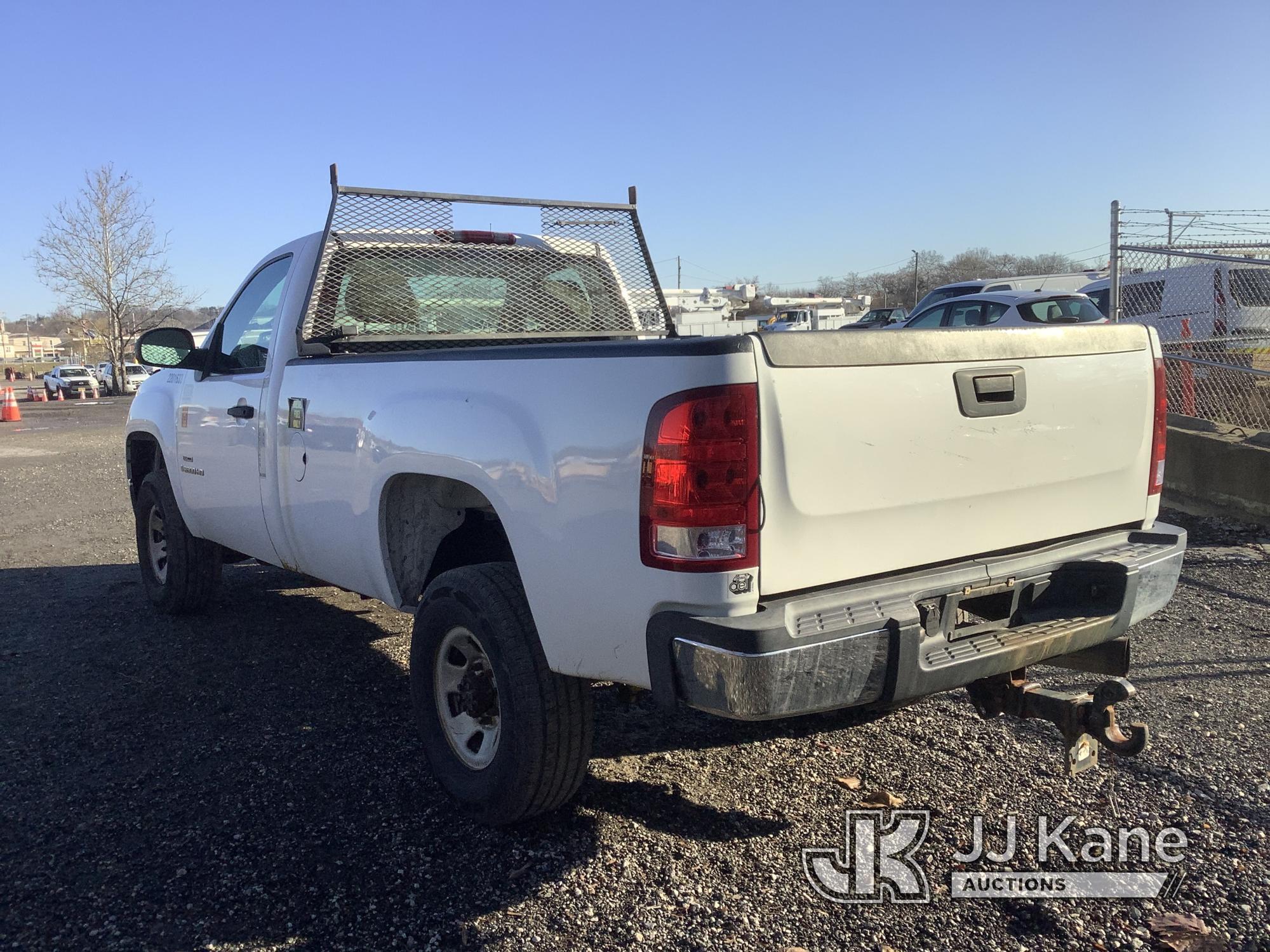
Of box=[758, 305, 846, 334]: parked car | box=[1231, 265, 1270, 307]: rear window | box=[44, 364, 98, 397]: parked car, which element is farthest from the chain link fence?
box=[44, 364, 98, 397]: parked car

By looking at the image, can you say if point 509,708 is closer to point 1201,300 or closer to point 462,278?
point 462,278

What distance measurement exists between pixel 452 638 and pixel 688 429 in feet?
4.43

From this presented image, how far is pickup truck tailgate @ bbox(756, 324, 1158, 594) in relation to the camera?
102 inches

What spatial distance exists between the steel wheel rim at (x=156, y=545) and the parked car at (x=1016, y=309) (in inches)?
350

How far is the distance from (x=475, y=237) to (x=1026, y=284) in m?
22.3

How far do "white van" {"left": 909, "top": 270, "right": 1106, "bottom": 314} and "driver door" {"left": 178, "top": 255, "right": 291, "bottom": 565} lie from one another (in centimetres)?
1427

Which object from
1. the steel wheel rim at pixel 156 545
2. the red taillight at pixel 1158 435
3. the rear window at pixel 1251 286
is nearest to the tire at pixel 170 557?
the steel wheel rim at pixel 156 545

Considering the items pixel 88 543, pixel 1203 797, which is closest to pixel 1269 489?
pixel 1203 797

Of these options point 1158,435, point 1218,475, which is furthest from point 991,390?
point 1218,475

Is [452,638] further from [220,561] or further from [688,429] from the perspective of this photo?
[220,561]

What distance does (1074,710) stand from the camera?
3.07 metres

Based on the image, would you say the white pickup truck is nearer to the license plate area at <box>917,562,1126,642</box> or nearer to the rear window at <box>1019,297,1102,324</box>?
the license plate area at <box>917,562,1126,642</box>

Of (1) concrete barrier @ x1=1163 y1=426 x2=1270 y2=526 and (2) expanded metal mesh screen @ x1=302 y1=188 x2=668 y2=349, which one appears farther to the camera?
(1) concrete barrier @ x1=1163 y1=426 x2=1270 y2=526

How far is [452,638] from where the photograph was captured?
133 inches
